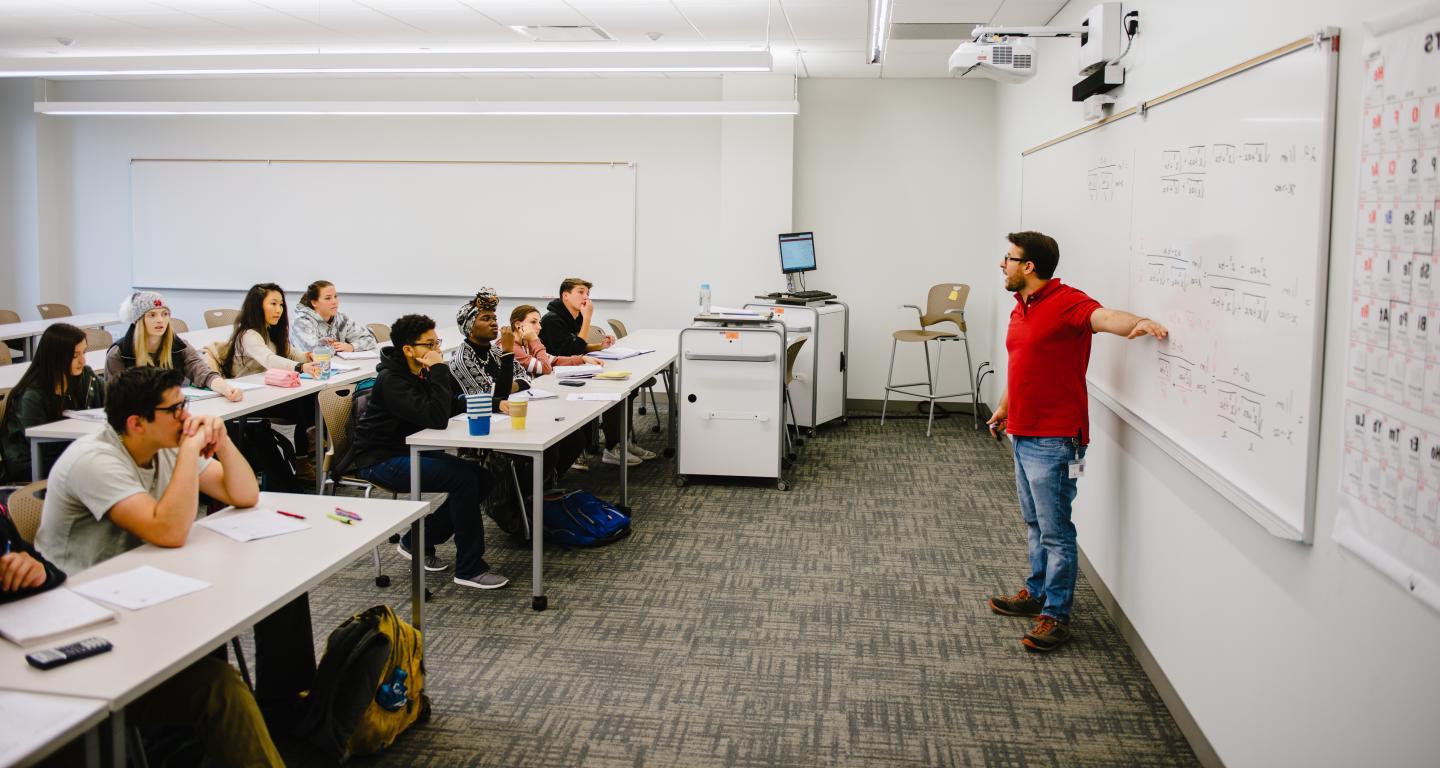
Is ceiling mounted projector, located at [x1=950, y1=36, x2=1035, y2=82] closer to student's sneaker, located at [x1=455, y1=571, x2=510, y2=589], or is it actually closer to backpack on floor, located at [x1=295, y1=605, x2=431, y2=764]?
student's sneaker, located at [x1=455, y1=571, x2=510, y2=589]

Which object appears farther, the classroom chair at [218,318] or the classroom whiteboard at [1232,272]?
the classroom chair at [218,318]

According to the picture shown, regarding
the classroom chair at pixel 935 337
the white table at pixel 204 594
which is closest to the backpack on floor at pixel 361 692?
the white table at pixel 204 594

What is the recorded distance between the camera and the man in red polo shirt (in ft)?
12.2

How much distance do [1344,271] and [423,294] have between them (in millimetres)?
8199

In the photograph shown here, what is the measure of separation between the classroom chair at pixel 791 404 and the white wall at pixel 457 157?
1.57 metres

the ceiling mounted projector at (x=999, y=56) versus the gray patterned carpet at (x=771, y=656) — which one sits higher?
the ceiling mounted projector at (x=999, y=56)

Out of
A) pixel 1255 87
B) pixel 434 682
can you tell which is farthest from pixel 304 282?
pixel 1255 87

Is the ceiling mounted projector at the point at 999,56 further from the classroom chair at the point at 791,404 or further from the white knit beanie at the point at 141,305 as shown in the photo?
the white knit beanie at the point at 141,305

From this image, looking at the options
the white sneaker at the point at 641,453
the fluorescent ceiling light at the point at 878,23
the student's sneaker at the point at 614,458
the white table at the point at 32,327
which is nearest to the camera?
the fluorescent ceiling light at the point at 878,23

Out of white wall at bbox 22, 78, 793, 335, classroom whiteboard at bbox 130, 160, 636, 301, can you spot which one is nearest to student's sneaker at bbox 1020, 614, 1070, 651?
white wall at bbox 22, 78, 793, 335

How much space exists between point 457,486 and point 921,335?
4.77 metres

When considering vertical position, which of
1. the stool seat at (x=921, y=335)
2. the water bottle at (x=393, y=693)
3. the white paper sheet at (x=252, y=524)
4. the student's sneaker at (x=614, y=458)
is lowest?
the water bottle at (x=393, y=693)

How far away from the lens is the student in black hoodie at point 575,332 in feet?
21.5

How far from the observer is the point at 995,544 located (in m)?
5.13
